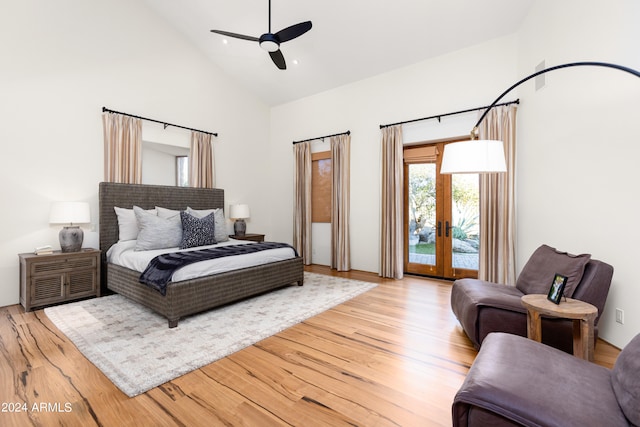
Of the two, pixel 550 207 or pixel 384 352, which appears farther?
pixel 550 207

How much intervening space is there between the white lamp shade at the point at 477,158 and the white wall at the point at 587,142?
40.5 inches

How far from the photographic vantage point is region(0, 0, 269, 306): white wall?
358 cm

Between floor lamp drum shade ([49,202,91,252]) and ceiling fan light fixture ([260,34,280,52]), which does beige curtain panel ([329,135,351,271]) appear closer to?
ceiling fan light fixture ([260,34,280,52])

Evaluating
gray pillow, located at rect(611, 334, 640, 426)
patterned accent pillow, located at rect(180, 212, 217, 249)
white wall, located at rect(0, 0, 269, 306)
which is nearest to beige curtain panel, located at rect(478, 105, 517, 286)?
gray pillow, located at rect(611, 334, 640, 426)

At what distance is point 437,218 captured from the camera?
4.95 meters

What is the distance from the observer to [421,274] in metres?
5.17

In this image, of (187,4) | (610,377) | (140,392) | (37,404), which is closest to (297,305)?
(140,392)

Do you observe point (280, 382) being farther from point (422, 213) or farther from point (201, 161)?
point (201, 161)

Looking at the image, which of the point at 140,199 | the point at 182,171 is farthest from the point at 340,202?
the point at 140,199

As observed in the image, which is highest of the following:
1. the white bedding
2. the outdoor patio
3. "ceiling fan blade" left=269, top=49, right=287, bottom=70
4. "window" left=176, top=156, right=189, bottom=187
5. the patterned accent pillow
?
"ceiling fan blade" left=269, top=49, right=287, bottom=70

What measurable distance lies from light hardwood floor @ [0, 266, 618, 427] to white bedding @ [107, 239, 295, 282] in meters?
0.95

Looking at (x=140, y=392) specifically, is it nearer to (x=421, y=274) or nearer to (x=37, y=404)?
(x=37, y=404)

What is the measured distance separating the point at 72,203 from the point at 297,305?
3084 millimetres

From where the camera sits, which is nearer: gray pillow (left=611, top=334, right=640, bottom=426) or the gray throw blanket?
gray pillow (left=611, top=334, right=640, bottom=426)
